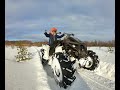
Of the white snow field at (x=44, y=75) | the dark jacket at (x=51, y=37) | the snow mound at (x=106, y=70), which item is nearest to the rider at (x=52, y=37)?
the dark jacket at (x=51, y=37)

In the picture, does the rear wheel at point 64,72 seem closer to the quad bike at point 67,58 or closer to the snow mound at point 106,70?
the quad bike at point 67,58

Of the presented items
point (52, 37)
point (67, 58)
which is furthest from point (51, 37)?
point (67, 58)

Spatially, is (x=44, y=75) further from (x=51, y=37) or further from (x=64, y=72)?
(x=51, y=37)

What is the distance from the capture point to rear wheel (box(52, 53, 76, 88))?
2070 mm

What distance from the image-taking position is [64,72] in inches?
81.4

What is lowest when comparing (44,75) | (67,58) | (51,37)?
(44,75)

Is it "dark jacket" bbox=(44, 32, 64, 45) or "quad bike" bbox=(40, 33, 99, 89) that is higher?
"dark jacket" bbox=(44, 32, 64, 45)

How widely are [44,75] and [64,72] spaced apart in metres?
0.16

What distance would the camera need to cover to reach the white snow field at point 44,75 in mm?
2033

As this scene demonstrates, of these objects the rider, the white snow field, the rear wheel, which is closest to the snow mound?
the white snow field

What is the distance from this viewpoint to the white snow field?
203 cm

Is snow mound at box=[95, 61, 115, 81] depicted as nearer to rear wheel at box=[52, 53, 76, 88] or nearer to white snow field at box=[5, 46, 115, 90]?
white snow field at box=[5, 46, 115, 90]
